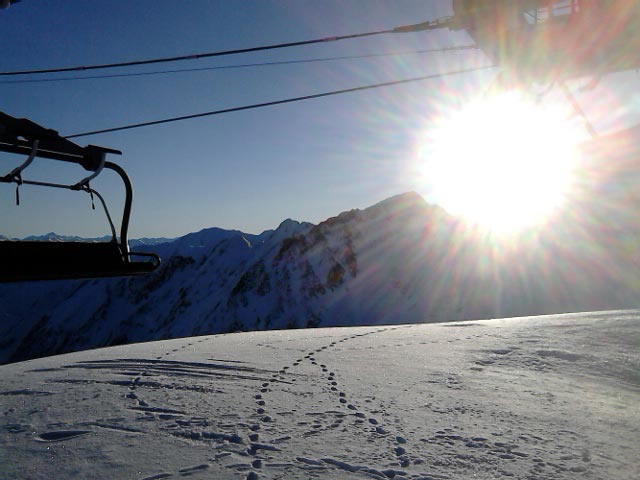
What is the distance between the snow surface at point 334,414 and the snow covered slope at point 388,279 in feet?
91.2

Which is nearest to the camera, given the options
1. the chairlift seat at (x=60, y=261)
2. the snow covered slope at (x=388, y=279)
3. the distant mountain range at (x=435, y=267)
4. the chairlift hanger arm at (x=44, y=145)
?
the chairlift seat at (x=60, y=261)

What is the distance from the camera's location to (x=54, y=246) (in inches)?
107

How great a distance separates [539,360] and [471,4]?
11.6 m

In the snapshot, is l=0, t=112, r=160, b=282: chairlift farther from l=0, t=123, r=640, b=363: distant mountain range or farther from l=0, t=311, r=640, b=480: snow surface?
l=0, t=123, r=640, b=363: distant mountain range

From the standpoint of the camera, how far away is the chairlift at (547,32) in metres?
14.6

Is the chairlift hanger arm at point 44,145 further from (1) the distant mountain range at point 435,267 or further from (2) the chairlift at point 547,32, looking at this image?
(1) the distant mountain range at point 435,267

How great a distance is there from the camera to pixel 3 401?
6031mm

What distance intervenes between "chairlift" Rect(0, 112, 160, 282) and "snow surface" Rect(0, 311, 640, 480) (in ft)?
6.24

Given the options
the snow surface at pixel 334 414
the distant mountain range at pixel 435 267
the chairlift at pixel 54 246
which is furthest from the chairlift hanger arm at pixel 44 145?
the distant mountain range at pixel 435 267

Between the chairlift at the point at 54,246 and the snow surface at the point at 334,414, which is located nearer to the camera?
the chairlift at the point at 54,246

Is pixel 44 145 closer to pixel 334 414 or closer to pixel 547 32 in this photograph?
pixel 334 414

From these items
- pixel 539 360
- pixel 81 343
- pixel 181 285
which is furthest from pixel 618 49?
pixel 81 343

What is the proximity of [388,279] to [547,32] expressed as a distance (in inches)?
1368

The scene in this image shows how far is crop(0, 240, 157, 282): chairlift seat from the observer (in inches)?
99.3
